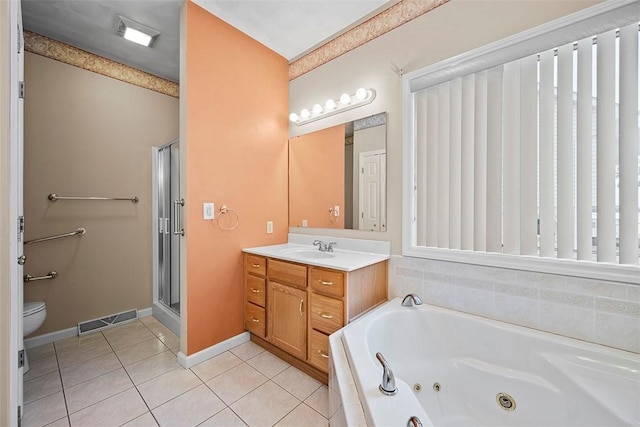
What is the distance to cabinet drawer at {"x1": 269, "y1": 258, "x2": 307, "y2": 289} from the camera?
5.95ft

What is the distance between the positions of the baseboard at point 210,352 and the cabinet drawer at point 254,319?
0.11 metres

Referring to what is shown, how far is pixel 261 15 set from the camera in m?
2.06

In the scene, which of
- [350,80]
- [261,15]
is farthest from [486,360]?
[261,15]

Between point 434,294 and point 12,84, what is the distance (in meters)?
2.48

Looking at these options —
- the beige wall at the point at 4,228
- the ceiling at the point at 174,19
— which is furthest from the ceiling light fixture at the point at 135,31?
the beige wall at the point at 4,228

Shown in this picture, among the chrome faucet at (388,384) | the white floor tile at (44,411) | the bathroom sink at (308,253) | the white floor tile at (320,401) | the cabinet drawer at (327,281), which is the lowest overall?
the white floor tile at (320,401)

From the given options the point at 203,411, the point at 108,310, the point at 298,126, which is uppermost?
the point at 298,126

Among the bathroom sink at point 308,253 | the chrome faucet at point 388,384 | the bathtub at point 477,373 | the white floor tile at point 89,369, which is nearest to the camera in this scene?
the chrome faucet at point 388,384

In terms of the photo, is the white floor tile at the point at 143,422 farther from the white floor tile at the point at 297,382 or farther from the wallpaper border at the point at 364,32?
the wallpaper border at the point at 364,32

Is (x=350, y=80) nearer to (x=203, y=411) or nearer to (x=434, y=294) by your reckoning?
(x=434, y=294)

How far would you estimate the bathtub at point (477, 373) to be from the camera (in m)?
1.00

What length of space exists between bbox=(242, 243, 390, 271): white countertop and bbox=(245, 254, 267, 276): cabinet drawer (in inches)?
1.9

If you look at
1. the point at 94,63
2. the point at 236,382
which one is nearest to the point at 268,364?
the point at 236,382

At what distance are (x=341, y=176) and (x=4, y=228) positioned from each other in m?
1.97
